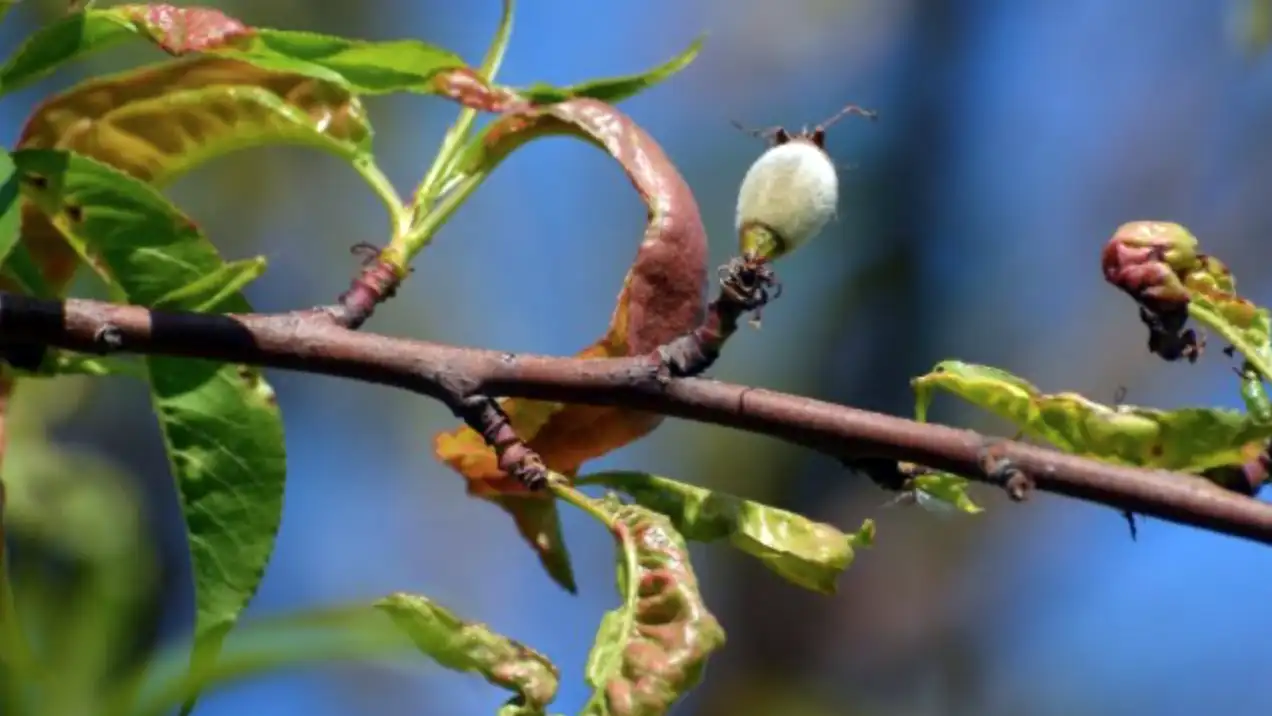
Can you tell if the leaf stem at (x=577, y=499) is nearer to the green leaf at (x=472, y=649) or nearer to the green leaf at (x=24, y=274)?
the green leaf at (x=472, y=649)

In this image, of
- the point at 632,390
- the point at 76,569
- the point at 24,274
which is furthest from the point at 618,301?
the point at 76,569

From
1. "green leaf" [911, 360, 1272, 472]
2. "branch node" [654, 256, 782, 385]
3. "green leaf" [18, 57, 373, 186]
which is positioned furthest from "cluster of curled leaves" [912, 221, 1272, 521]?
"green leaf" [18, 57, 373, 186]

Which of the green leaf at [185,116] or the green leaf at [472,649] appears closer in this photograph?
the green leaf at [472,649]

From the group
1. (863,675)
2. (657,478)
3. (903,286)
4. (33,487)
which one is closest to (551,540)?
(657,478)

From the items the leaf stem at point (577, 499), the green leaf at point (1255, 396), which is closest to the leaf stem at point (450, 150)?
the leaf stem at point (577, 499)

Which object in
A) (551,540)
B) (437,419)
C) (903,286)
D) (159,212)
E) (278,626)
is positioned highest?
(159,212)

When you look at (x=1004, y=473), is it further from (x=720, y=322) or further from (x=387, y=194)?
(x=387, y=194)

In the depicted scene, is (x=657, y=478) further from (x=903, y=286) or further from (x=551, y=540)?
(x=903, y=286)
